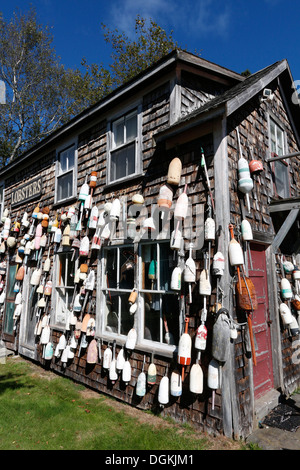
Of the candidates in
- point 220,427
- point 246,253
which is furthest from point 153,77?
point 220,427

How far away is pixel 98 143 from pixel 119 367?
4467 mm

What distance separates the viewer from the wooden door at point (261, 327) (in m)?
4.46

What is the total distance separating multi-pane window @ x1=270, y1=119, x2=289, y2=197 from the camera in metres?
5.71

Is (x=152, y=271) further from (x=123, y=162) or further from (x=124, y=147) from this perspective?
(x=124, y=147)

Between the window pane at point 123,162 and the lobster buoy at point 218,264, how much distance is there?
2.50m

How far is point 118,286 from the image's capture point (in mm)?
5238

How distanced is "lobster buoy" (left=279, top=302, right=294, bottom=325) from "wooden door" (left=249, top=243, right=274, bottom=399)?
233mm

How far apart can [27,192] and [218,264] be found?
686cm

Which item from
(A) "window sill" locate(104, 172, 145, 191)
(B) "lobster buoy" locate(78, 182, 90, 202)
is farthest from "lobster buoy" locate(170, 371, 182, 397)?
(B) "lobster buoy" locate(78, 182, 90, 202)

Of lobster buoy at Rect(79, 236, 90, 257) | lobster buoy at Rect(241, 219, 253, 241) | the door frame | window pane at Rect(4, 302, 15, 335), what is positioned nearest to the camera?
lobster buoy at Rect(241, 219, 253, 241)

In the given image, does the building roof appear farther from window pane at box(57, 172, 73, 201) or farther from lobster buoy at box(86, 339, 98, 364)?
lobster buoy at box(86, 339, 98, 364)

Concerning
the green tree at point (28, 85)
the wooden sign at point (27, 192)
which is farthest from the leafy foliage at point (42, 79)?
the wooden sign at point (27, 192)

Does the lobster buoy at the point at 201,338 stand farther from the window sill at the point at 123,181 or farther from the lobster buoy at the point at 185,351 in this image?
the window sill at the point at 123,181
